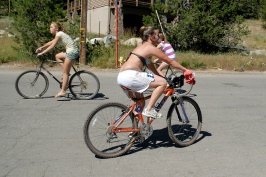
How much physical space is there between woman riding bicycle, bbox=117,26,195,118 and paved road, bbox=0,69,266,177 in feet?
2.47

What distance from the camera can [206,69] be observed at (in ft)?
48.8

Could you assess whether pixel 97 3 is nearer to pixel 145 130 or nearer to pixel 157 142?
pixel 157 142

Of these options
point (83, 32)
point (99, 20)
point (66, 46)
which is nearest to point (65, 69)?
point (66, 46)

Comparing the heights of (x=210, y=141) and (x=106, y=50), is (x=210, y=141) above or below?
below

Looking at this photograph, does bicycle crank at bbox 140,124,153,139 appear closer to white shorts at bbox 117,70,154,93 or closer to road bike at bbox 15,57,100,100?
white shorts at bbox 117,70,154,93

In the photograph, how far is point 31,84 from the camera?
8.37 m

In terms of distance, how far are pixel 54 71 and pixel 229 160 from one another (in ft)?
29.9

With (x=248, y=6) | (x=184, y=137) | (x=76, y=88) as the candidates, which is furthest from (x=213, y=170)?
(x=248, y=6)

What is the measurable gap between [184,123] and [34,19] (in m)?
10.9

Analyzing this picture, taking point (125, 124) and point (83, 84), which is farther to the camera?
point (83, 84)

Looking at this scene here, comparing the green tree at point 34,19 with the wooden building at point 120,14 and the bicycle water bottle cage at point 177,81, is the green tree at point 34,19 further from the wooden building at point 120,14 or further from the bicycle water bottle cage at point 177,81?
the wooden building at point 120,14

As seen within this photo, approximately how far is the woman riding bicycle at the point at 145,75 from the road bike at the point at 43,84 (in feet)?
12.3

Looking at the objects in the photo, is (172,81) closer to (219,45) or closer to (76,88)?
(76,88)

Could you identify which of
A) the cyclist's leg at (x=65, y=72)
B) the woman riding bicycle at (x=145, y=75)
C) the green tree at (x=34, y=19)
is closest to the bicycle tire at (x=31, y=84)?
the cyclist's leg at (x=65, y=72)
